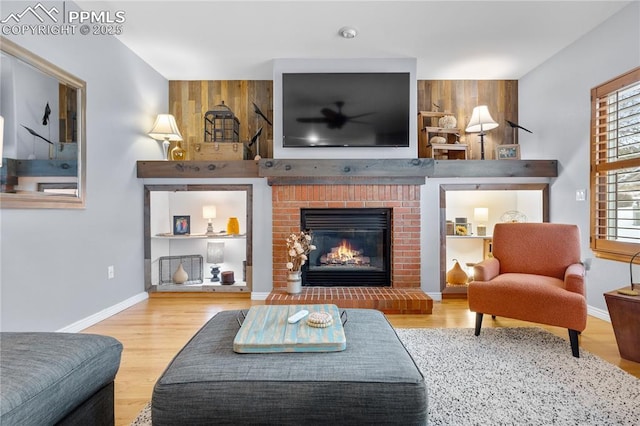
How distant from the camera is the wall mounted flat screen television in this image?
3.45 metres

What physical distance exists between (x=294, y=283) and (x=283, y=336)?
203 centimetres

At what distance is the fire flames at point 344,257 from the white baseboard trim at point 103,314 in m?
1.93

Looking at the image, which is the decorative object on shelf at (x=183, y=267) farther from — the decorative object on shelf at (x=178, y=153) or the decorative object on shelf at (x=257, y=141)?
the decorative object on shelf at (x=257, y=141)

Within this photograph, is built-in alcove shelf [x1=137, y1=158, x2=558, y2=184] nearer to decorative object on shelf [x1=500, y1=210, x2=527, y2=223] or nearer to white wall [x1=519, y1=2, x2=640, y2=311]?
white wall [x1=519, y1=2, x2=640, y2=311]

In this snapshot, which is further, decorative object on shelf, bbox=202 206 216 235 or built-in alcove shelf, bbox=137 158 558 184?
decorative object on shelf, bbox=202 206 216 235

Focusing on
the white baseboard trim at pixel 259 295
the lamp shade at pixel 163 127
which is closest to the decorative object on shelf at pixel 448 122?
the white baseboard trim at pixel 259 295

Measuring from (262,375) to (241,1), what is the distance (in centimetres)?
264

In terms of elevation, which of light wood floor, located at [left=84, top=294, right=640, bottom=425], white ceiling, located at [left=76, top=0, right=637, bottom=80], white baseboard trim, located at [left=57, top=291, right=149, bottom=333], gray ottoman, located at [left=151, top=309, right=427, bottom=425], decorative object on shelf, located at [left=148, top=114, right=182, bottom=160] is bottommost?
light wood floor, located at [left=84, top=294, right=640, bottom=425]

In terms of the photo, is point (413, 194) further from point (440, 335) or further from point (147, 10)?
point (147, 10)

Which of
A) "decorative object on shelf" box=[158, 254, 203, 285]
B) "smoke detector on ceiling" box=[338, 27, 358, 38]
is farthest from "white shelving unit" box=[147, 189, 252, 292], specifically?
"smoke detector on ceiling" box=[338, 27, 358, 38]

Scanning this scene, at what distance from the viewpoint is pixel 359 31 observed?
116 inches

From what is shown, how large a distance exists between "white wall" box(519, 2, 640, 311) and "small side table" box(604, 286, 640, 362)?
0.70m

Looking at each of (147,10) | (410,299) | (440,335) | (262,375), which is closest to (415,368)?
(262,375)

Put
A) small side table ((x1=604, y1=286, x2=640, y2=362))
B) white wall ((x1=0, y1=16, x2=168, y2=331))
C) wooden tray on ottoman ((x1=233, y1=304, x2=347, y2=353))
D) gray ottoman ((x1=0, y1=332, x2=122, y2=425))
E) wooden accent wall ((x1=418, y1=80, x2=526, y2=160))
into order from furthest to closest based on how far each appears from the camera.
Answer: wooden accent wall ((x1=418, y1=80, x2=526, y2=160)) < white wall ((x1=0, y1=16, x2=168, y2=331)) < small side table ((x1=604, y1=286, x2=640, y2=362)) < wooden tray on ottoman ((x1=233, y1=304, x2=347, y2=353)) < gray ottoman ((x1=0, y1=332, x2=122, y2=425))
